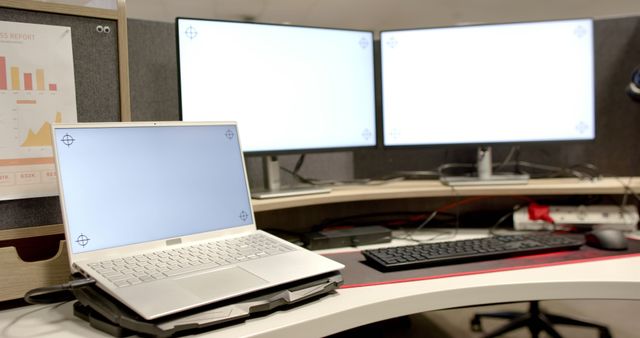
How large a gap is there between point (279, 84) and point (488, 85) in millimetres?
517

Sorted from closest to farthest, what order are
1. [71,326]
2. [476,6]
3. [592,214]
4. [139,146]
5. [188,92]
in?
[71,326], [139,146], [188,92], [592,214], [476,6]

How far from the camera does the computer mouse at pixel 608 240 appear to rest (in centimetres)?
88

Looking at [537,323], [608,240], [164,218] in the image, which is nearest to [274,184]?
[164,218]

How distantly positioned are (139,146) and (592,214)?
38.7 inches

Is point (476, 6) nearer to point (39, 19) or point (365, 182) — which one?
point (365, 182)

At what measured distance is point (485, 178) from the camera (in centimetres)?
117

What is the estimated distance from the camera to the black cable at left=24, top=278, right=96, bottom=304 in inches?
22.7

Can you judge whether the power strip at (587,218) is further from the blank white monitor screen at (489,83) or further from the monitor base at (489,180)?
the blank white monitor screen at (489,83)

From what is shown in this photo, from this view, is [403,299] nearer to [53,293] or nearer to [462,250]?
[462,250]

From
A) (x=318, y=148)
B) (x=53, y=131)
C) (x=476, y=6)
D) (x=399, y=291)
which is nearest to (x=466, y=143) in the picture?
(x=318, y=148)

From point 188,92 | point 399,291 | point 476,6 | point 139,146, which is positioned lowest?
point 399,291

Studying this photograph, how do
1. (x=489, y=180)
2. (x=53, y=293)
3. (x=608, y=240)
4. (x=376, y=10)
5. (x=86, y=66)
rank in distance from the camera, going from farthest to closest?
(x=376, y=10)
(x=489, y=180)
(x=608, y=240)
(x=86, y=66)
(x=53, y=293)

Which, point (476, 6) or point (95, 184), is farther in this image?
point (476, 6)

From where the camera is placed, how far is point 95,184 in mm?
654
